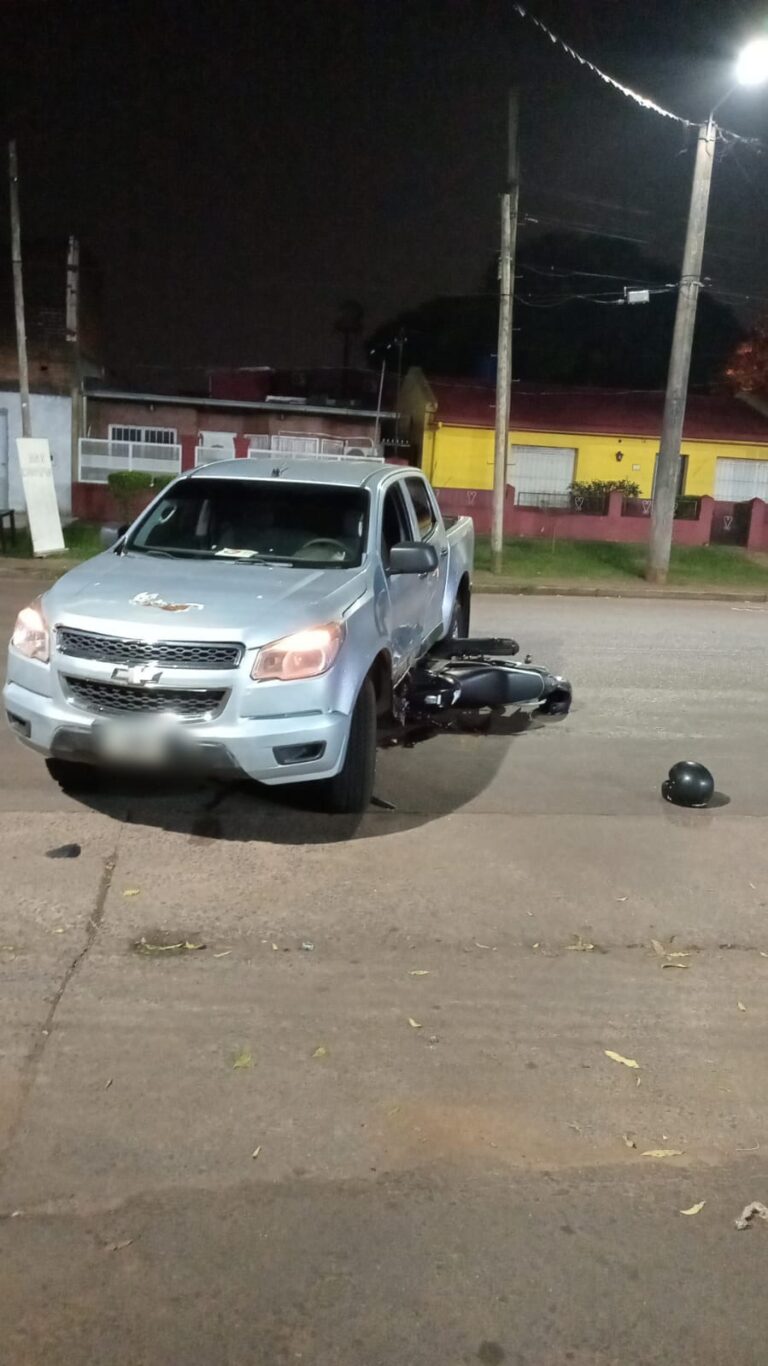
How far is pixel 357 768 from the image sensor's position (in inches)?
228

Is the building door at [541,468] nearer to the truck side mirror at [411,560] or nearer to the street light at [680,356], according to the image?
the street light at [680,356]

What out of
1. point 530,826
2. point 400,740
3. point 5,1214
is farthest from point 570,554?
point 5,1214

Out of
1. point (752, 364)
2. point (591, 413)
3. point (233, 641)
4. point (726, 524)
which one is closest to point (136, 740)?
point (233, 641)

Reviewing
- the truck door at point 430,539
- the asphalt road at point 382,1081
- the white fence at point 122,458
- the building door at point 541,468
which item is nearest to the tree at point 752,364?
the building door at point 541,468

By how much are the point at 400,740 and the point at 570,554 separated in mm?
16606

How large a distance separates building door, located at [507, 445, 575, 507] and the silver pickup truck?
81.7 feet

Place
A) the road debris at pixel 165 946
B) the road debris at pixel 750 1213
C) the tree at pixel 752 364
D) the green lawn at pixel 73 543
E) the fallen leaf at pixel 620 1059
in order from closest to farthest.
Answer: the road debris at pixel 750 1213 → the fallen leaf at pixel 620 1059 → the road debris at pixel 165 946 → the green lawn at pixel 73 543 → the tree at pixel 752 364

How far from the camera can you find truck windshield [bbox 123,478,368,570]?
6.55 metres

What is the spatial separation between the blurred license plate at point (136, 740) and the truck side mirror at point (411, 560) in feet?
5.97

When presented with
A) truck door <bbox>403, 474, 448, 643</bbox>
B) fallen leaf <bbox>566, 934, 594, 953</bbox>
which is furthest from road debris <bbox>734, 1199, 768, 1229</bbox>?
truck door <bbox>403, 474, 448, 643</bbox>

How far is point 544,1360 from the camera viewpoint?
8.25 feet

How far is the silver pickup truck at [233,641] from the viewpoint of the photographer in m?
5.12

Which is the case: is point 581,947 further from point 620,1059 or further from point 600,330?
point 600,330

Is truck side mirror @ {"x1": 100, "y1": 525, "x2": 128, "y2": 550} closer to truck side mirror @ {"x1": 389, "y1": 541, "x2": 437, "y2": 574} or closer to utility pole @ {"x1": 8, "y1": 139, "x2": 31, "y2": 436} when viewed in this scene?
truck side mirror @ {"x1": 389, "y1": 541, "x2": 437, "y2": 574}
